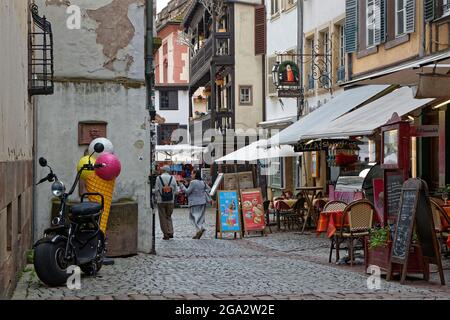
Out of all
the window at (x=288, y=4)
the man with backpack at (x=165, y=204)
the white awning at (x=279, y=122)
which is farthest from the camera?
the white awning at (x=279, y=122)

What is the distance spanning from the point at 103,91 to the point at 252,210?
7523 mm

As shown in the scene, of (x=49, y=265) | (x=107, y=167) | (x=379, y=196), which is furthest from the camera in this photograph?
(x=107, y=167)

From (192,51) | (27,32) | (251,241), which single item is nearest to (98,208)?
(27,32)

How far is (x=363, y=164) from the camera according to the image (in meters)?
24.8

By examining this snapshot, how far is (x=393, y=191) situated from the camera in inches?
515

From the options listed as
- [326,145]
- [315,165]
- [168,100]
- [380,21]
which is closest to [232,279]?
[380,21]

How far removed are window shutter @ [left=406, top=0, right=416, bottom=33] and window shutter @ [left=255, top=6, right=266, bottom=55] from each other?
2268 centimetres

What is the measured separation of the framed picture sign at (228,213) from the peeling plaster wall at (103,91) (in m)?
5.91

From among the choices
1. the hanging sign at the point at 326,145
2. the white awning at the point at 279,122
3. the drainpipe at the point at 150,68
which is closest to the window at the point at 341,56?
the hanging sign at the point at 326,145

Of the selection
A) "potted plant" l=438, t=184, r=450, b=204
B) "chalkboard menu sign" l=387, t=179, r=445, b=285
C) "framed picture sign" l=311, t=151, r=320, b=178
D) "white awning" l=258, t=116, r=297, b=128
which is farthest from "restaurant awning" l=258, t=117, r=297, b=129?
"chalkboard menu sign" l=387, t=179, r=445, b=285

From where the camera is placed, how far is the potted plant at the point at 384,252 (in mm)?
12148

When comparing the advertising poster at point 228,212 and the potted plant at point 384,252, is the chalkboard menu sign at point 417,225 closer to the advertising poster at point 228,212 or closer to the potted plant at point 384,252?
the potted plant at point 384,252

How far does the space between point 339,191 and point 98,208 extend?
33.1 ft

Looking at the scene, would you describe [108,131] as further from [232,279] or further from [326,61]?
[326,61]
